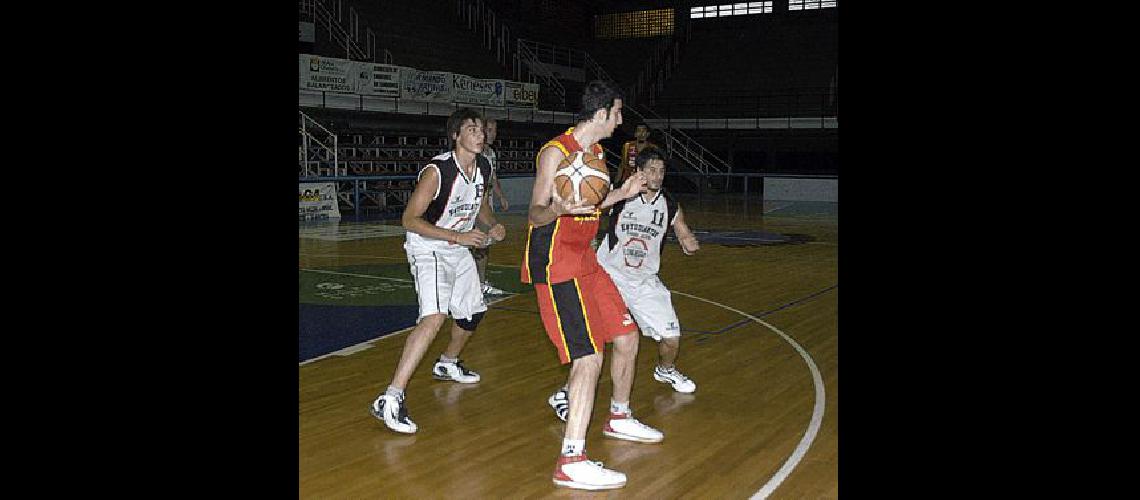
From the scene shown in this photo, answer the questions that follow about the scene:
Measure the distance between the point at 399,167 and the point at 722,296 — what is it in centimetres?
1609

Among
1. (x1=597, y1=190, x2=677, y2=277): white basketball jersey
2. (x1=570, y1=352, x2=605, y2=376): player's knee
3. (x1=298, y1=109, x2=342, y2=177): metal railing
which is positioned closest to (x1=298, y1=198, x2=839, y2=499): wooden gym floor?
(x1=570, y1=352, x2=605, y2=376): player's knee

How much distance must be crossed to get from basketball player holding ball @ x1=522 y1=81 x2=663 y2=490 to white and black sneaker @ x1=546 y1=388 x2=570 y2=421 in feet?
3.11

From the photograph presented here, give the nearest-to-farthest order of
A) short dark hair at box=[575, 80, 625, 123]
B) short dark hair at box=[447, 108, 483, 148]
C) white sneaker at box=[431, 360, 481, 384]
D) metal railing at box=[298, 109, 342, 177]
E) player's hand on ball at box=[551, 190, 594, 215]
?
player's hand on ball at box=[551, 190, 594, 215], short dark hair at box=[575, 80, 625, 123], short dark hair at box=[447, 108, 483, 148], white sneaker at box=[431, 360, 481, 384], metal railing at box=[298, 109, 342, 177]

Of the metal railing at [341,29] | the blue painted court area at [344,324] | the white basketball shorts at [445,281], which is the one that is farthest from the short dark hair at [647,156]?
the metal railing at [341,29]

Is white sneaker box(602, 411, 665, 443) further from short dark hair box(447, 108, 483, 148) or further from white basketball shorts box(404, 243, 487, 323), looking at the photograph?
short dark hair box(447, 108, 483, 148)

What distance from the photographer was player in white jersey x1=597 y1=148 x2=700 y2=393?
6.17m

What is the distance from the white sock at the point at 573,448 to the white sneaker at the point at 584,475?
17 millimetres

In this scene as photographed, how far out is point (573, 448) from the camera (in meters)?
4.38

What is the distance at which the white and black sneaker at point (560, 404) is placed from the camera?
554 centimetres
